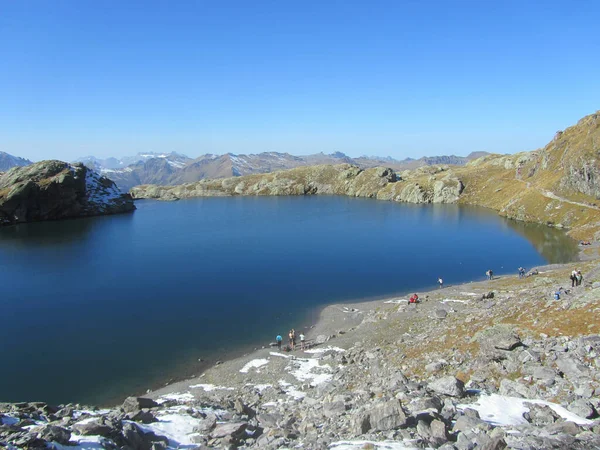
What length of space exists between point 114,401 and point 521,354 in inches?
1333

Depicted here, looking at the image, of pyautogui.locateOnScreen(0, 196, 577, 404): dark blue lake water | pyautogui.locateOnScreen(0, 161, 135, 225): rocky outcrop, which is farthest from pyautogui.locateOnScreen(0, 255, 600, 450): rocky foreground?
pyautogui.locateOnScreen(0, 161, 135, 225): rocky outcrop

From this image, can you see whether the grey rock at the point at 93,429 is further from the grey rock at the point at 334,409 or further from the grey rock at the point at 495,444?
the grey rock at the point at 495,444

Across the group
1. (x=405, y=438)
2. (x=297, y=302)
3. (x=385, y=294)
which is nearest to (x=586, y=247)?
(x=385, y=294)

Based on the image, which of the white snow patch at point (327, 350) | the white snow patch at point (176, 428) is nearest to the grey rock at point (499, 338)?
the white snow patch at point (327, 350)

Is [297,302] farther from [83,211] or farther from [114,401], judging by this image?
[83,211]

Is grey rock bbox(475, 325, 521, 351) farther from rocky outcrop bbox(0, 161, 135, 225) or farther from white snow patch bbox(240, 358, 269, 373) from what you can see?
rocky outcrop bbox(0, 161, 135, 225)

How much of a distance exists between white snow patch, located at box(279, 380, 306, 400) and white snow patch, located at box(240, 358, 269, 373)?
5.66 meters

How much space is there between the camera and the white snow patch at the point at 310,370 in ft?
108

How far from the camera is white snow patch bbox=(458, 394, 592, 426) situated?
1811 centimetres

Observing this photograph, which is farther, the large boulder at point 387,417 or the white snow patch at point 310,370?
the white snow patch at point 310,370

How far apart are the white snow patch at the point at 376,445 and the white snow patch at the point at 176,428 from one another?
24.0 feet

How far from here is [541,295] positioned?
3762 cm

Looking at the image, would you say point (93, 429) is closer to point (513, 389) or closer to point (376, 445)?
point (376, 445)

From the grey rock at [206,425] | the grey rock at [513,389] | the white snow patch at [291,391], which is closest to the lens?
the grey rock at [206,425]
